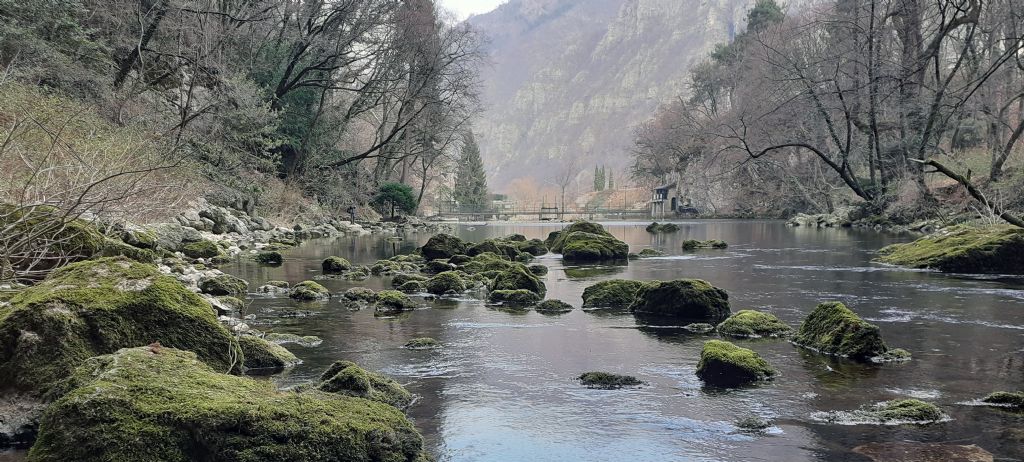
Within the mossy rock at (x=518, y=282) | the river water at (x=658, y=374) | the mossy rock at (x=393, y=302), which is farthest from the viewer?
the mossy rock at (x=518, y=282)

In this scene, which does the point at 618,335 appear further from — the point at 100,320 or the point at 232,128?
the point at 232,128

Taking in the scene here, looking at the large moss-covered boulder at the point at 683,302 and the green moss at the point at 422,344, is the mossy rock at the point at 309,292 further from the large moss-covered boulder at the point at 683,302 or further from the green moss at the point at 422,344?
the large moss-covered boulder at the point at 683,302

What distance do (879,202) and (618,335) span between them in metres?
36.2

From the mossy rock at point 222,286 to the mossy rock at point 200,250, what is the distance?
6.05m

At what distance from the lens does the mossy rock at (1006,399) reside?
6926mm

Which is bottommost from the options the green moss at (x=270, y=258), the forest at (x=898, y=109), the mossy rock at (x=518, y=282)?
the mossy rock at (x=518, y=282)

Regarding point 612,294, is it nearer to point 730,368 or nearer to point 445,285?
point 445,285

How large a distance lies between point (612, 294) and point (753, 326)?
3548 millimetres

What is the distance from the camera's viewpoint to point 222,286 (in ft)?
44.6

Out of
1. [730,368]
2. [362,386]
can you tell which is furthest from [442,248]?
[362,386]

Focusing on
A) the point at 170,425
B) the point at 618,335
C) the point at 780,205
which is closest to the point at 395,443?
the point at 170,425

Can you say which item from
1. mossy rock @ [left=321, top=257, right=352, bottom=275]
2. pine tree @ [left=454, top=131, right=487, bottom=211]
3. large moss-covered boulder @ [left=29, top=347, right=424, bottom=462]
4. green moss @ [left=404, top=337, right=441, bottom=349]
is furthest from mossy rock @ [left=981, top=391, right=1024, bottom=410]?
pine tree @ [left=454, top=131, right=487, bottom=211]

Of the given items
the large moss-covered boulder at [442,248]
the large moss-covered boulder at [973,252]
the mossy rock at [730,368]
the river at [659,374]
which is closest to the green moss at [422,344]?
the river at [659,374]

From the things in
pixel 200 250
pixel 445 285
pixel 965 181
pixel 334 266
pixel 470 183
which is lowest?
pixel 445 285
